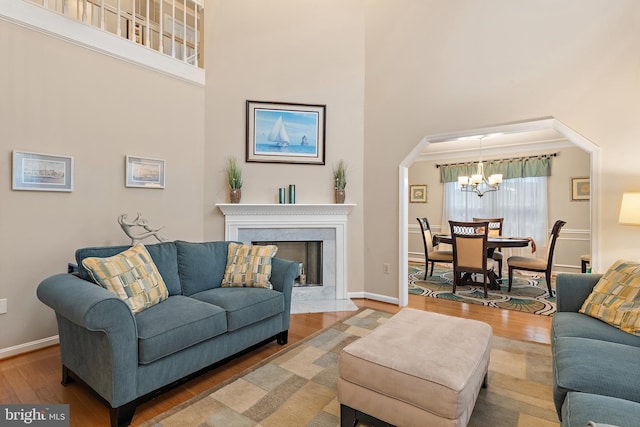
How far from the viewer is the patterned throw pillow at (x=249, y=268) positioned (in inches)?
111

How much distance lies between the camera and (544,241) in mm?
6051

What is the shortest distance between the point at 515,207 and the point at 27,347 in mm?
7418

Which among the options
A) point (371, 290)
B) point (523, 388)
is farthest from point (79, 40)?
point (523, 388)

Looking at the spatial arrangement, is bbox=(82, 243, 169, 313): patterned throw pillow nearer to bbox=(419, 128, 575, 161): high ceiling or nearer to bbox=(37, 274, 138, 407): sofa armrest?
bbox=(37, 274, 138, 407): sofa armrest

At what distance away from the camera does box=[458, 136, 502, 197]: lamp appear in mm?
5419

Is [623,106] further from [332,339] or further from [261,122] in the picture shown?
[261,122]

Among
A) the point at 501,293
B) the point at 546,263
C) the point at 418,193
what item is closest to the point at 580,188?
the point at 546,263

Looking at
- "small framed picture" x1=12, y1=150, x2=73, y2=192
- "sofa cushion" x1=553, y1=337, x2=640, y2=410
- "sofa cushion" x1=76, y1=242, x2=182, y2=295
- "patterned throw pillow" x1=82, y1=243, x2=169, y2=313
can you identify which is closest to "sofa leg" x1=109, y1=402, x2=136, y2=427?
"patterned throw pillow" x1=82, y1=243, x2=169, y2=313

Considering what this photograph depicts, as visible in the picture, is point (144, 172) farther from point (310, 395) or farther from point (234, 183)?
point (310, 395)

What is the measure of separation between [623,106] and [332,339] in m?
3.26

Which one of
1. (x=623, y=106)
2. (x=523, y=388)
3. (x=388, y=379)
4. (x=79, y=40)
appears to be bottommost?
(x=523, y=388)

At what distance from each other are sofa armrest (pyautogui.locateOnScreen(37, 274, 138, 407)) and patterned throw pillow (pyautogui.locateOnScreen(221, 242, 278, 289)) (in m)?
1.13

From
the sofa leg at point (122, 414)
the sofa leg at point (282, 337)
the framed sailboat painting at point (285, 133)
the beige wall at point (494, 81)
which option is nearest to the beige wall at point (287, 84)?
the framed sailboat painting at point (285, 133)

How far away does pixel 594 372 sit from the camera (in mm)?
1402
